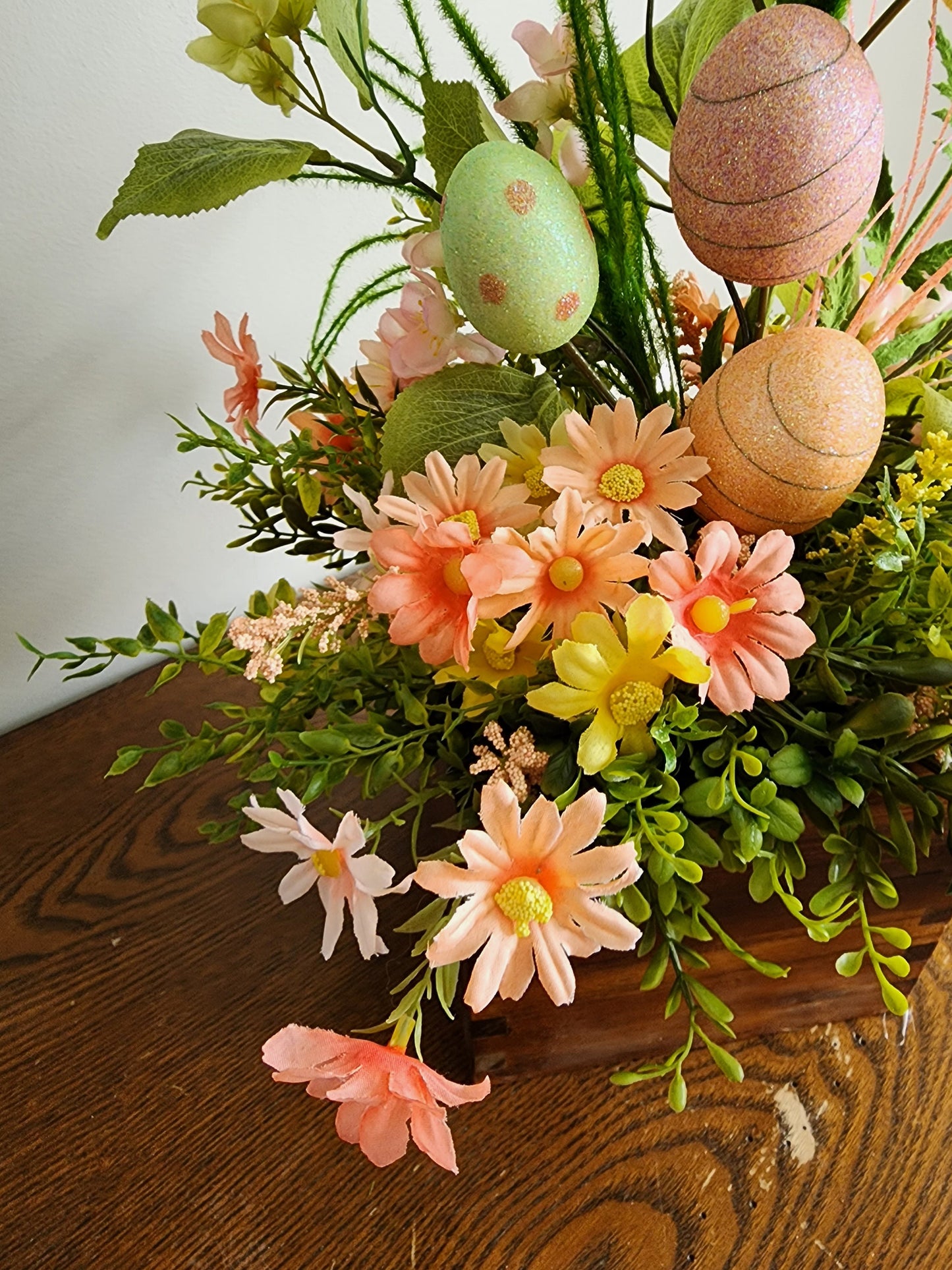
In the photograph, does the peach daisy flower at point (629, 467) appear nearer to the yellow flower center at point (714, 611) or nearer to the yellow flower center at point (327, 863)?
the yellow flower center at point (714, 611)

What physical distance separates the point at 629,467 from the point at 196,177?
0.18 meters

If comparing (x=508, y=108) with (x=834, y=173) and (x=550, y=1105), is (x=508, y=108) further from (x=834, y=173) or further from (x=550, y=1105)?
(x=550, y=1105)

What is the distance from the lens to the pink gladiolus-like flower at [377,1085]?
0.82 feet

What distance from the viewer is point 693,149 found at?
0.92ft

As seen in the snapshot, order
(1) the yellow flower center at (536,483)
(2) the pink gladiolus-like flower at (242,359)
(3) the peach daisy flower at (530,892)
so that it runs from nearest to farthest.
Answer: (3) the peach daisy flower at (530,892) → (1) the yellow flower center at (536,483) → (2) the pink gladiolus-like flower at (242,359)

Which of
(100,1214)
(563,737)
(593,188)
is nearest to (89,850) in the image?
(100,1214)

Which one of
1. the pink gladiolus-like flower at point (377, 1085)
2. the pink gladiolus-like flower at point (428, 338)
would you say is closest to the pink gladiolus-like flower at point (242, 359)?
the pink gladiolus-like flower at point (428, 338)

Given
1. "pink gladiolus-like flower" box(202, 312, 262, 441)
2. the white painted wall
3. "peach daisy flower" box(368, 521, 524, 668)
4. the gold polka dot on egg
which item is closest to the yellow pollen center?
"peach daisy flower" box(368, 521, 524, 668)

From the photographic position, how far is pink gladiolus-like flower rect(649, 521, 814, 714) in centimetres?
28

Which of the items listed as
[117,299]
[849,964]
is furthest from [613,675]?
[117,299]

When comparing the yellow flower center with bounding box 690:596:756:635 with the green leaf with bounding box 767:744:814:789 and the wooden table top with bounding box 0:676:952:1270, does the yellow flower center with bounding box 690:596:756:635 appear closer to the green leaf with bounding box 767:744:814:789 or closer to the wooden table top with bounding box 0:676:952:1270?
the green leaf with bounding box 767:744:814:789

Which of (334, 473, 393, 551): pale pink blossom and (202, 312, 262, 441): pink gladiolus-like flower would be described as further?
(202, 312, 262, 441): pink gladiolus-like flower

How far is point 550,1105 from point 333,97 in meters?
0.62

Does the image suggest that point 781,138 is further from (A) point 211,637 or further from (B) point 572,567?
(A) point 211,637
